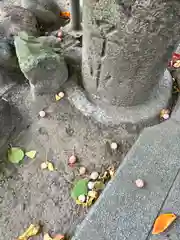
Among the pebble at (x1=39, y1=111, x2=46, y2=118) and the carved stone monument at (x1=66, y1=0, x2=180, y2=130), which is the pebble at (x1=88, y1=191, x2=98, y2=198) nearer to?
the carved stone monument at (x1=66, y1=0, x2=180, y2=130)

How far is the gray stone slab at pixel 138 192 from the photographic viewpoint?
1193mm

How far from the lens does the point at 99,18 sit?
3.88 ft

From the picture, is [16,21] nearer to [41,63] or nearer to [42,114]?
[41,63]

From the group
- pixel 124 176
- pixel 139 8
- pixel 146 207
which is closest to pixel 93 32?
pixel 139 8

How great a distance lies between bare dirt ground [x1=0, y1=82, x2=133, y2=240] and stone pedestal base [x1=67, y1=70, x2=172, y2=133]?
1.9 inches

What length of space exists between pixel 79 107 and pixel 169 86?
Answer: 1.66 ft

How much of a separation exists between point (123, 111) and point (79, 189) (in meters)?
0.46

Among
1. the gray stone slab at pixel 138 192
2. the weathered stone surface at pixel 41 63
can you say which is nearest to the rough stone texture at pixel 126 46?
the weathered stone surface at pixel 41 63

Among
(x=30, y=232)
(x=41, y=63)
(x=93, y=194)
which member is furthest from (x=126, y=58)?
(x=30, y=232)

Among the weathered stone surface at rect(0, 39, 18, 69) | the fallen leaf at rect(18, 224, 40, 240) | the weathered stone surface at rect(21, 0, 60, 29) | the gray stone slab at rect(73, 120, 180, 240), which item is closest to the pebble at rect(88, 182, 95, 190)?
the gray stone slab at rect(73, 120, 180, 240)

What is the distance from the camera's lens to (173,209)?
49.1 inches

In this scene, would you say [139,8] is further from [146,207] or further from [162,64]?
[146,207]

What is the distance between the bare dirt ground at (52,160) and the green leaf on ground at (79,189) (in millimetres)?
29

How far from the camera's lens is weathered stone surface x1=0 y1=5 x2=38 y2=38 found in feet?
5.46
